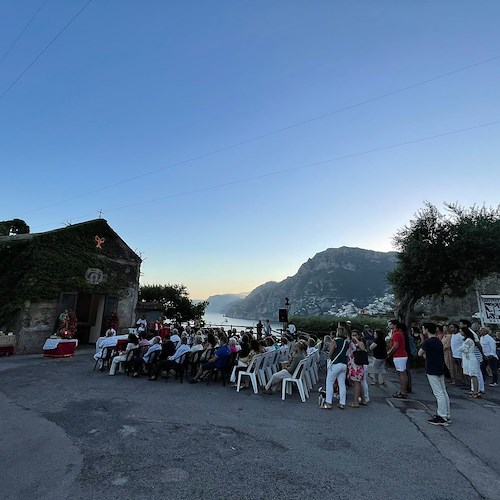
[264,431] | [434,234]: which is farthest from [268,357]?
[434,234]

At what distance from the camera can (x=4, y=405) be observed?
614cm

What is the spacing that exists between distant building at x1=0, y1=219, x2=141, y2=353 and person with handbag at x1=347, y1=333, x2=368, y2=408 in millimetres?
13524

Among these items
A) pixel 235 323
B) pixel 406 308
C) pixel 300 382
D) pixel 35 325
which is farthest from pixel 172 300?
pixel 235 323

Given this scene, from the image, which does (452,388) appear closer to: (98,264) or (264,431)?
(264,431)

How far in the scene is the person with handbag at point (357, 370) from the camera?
656cm

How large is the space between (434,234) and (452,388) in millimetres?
8349

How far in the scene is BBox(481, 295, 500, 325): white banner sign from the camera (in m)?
10.8

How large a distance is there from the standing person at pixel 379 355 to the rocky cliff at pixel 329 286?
7592cm

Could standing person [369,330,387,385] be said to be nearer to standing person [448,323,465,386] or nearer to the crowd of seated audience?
the crowd of seated audience

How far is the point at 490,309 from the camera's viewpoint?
431 inches

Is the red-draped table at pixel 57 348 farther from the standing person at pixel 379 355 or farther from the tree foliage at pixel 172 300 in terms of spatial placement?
the tree foliage at pixel 172 300

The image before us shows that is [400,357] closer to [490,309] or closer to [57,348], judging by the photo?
[490,309]

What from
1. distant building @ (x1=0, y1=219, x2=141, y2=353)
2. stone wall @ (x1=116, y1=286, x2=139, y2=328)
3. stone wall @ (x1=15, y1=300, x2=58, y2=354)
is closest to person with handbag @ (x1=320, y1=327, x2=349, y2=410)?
stone wall @ (x1=15, y1=300, x2=58, y2=354)

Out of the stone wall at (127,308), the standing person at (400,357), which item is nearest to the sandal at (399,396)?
the standing person at (400,357)
